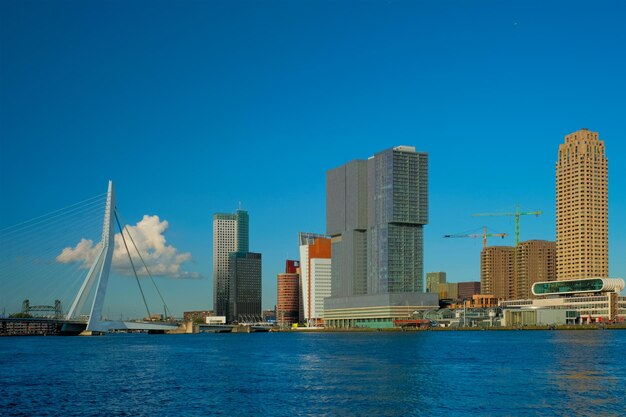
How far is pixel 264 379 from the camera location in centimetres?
7294

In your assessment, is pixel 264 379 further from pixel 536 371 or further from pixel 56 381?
pixel 536 371

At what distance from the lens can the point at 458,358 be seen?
9700 centimetres

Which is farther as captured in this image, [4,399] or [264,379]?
[264,379]

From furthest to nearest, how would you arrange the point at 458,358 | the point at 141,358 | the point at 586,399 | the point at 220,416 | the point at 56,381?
the point at 141,358 < the point at 458,358 < the point at 56,381 < the point at 586,399 < the point at 220,416

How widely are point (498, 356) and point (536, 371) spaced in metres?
23.1

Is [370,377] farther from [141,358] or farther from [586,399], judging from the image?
[141,358]

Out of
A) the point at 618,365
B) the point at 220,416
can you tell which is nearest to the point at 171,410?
the point at 220,416

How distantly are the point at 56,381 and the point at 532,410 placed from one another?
133ft

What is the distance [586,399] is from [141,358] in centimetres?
6351

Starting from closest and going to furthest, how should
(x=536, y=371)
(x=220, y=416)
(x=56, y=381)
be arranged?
(x=220, y=416) < (x=56, y=381) < (x=536, y=371)

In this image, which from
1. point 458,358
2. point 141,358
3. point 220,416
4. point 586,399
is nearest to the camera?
point 220,416

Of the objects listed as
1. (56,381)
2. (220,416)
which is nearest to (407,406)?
(220,416)

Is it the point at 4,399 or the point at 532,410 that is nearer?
the point at 532,410

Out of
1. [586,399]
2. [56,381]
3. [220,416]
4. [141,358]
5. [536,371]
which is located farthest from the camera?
[141,358]
